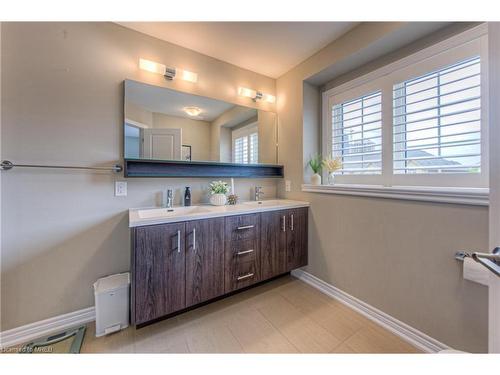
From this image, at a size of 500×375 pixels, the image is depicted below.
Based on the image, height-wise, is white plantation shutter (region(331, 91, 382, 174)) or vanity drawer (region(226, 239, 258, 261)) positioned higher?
white plantation shutter (region(331, 91, 382, 174))

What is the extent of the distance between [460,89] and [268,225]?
1702 mm

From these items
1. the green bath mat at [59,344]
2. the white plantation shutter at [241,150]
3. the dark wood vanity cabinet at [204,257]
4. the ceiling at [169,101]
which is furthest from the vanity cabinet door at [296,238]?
the green bath mat at [59,344]

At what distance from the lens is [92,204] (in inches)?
61.6

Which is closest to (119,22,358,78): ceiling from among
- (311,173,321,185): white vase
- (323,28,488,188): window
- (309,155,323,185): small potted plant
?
(323,28,488,188): window

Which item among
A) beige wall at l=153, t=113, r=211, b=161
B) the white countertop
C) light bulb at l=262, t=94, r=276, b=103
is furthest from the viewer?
light bulb at l=262, t=94, r=276, b=103

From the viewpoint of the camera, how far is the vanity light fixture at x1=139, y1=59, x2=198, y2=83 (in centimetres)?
176

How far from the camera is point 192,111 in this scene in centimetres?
199

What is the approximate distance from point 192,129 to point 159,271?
133 centimetres

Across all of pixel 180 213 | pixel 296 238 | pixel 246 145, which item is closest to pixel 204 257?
pixel 180 213

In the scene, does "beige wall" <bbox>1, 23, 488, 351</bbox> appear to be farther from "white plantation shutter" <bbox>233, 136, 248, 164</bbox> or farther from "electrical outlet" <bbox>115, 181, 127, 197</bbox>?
"white plantation shutter" <bbox>233, 136, 248, 164</bbox>

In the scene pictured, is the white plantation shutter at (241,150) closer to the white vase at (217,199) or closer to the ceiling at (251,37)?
the white vase at (217,199)

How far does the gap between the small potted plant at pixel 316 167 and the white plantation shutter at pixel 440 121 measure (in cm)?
68
